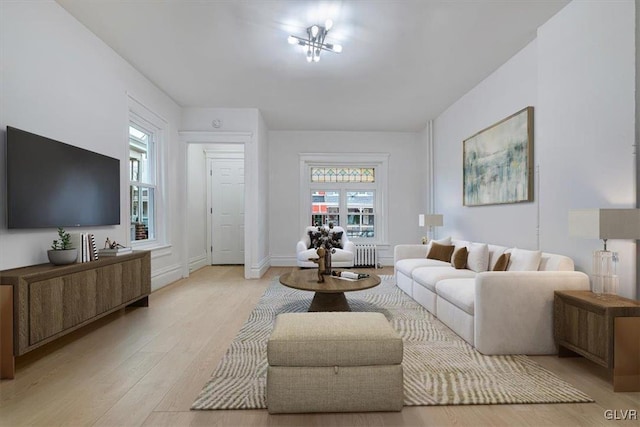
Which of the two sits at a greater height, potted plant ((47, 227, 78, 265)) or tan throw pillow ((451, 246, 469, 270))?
potted plant ((47, 227, 78, 265))

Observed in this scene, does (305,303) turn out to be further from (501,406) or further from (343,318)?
(501,406)

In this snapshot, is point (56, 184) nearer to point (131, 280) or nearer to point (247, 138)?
point (131, 280)

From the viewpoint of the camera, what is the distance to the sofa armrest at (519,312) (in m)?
2.71

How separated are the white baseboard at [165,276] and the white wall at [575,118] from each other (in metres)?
4.72

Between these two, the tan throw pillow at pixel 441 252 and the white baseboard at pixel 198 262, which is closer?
the tan throw pillow at pixel 441 252

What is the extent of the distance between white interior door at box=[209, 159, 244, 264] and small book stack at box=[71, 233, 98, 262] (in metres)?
4.63

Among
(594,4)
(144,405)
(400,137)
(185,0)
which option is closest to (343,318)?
(144,405)

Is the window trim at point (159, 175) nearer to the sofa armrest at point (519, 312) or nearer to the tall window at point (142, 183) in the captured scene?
the tall window at point (142, 183)

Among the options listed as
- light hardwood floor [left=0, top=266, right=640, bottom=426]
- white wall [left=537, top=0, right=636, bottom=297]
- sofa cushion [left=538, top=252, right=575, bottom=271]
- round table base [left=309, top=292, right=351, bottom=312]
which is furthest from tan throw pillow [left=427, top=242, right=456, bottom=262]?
light hardwood floor [left=0, top=266, right=640, bottom=426]

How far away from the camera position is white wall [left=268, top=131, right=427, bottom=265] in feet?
24.6

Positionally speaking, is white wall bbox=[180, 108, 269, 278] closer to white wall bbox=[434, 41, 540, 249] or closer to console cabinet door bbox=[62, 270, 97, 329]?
console cabinet door bbox=[62, 270, 97, 329]

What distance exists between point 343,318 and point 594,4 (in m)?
3.20

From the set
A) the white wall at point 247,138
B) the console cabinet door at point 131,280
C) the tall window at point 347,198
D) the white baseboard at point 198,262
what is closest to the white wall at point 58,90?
the console cabinet door at point 131,280

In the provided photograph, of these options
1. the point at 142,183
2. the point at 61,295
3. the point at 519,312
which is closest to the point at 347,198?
the point at 142,183
